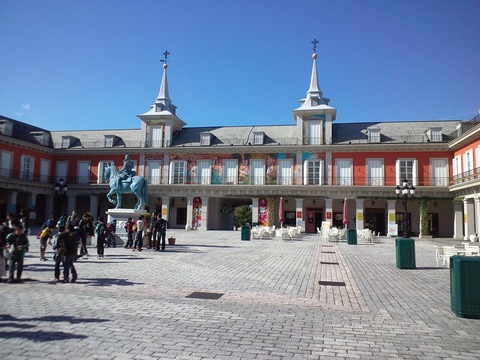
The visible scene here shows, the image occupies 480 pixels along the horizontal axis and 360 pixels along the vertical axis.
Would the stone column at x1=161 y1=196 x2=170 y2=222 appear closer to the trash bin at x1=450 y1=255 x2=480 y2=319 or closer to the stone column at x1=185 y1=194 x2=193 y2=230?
the stone column at x1=185 y1=194 x2=193 y2=230

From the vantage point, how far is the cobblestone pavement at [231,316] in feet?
15.3

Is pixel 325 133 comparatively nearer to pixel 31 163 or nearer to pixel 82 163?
pixel 82 163

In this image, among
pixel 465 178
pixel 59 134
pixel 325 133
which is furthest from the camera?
pixel 59 134

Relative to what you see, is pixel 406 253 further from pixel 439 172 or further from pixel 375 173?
pixel 439 172

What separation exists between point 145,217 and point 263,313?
1239 centimetres

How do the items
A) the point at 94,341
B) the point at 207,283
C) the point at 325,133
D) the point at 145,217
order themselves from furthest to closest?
the point at 325,133, the point at 145,217, the point at 207,283, the point at 94,341

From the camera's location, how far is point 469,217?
29.5 m

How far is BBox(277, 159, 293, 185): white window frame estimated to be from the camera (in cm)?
3591

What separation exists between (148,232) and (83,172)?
1078 inches

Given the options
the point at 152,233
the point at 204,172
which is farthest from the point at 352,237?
the point at 204,172

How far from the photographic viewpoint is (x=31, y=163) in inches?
1505

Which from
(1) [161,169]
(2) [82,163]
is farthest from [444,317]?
(2) [82,163]

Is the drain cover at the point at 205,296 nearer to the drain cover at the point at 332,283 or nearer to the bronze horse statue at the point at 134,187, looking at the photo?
the drain cover at the point at 332,283

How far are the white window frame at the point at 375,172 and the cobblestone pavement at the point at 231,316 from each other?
79.2 ft
